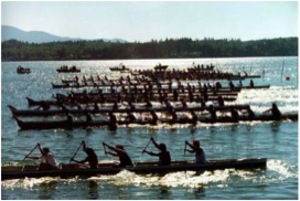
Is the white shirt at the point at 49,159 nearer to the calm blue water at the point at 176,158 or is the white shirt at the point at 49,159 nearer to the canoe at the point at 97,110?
the calm blue water at the point at 176,158

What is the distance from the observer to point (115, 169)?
22.8 m

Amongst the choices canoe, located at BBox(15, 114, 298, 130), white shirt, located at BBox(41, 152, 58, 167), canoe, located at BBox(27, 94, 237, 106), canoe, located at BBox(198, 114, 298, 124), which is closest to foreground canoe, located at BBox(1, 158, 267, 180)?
white shirt, located at BBox(41, 152, 58, 167)

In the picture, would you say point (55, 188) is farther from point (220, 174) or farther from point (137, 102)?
point (137, 102)

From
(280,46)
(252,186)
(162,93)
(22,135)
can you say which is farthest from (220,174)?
(280,46)

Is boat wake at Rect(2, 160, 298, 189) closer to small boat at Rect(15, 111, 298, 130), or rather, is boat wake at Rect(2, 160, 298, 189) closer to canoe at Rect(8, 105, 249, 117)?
small boat at Rect(15, 111, 298, 130)

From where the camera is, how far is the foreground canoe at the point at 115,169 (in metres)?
22.3

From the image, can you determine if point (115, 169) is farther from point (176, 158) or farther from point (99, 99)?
point (99, 99)

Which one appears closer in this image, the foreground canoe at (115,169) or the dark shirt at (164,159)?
the foreground canoe at (115,169)

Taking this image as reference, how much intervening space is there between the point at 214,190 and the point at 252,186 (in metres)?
1.76

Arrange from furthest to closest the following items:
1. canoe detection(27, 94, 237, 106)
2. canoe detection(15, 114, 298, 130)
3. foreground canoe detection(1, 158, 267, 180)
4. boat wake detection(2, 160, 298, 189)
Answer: canoe detection(27, 94, 237, 106) < canoe detection(15, 114, 298, 130) < foreground canoe detection(1, 158, 267, 180) < boat wake detection(2, 160, 298, 189)

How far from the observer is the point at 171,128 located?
39719 millimetres

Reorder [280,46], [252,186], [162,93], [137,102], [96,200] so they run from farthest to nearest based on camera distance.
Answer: [280,46], [162,93], [137,102], [252,186], [96,200]

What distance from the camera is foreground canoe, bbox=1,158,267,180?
2230 centimetres

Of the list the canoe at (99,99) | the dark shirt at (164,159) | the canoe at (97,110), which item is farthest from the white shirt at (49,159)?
the canoe at (99,99)
